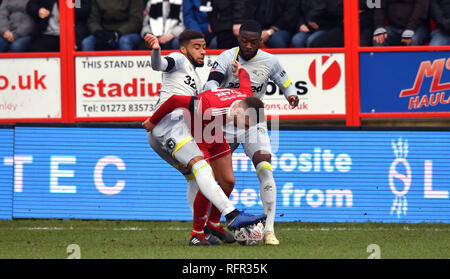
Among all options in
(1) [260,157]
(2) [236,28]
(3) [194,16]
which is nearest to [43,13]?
(3) [194,16]

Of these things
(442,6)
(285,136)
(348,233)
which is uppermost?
(442,6)

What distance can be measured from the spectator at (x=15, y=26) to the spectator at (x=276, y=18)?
3223 millimetres

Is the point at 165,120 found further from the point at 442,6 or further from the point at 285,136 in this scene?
the point at 442,6

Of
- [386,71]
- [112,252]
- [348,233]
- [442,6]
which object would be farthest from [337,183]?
Result: [112,252]

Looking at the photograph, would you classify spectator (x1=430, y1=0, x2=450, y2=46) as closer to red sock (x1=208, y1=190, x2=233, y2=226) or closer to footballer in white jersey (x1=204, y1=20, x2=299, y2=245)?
footballer in white jersey (x1=204, y1=20, x2=299, y2=245)

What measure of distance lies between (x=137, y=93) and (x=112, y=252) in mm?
5100

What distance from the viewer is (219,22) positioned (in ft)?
40.2

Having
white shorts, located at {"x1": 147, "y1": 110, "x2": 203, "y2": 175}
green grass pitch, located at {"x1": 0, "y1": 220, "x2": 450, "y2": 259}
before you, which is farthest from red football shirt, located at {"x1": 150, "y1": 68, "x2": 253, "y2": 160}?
green grass pitch, located at {"x1": 0, "y1": 220, "x2": 450, "y2": 259}

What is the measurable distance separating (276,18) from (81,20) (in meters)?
2.74

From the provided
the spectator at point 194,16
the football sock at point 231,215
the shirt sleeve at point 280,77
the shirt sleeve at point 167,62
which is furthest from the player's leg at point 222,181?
the spectator at point 194,16

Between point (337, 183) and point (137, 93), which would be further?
point (137, 93)

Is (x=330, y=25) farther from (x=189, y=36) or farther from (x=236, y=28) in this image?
(x=189, y=36)

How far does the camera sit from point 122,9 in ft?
41.0

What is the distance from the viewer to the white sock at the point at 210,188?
776 centimetres
